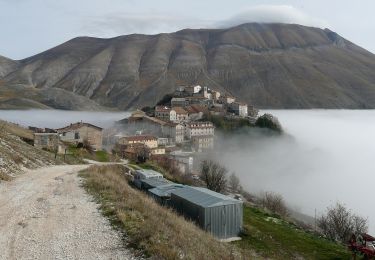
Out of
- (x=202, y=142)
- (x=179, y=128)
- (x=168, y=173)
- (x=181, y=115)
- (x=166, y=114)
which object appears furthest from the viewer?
(x=181, y=115)

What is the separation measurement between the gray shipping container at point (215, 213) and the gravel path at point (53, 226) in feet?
23.0

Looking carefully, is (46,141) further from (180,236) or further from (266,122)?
(266,122)

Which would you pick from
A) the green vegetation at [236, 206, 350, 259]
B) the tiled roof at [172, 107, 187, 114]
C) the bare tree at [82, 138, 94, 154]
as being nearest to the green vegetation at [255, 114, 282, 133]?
the tiled roof at [172, 107, 187, 114]

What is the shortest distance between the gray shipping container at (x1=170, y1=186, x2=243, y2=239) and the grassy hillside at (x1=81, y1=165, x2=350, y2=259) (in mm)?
1124

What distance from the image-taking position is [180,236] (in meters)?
16.2

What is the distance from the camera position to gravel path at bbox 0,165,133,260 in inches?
583

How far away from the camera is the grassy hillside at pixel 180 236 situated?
1485cm

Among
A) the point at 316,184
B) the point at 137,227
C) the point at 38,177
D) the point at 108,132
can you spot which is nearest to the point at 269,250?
the point at 137,227

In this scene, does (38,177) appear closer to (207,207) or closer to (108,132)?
(207,207)

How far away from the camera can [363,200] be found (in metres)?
112

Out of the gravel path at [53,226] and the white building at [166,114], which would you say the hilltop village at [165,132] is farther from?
the gravel path at [53,226]

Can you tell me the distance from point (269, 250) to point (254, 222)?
29.6 feet

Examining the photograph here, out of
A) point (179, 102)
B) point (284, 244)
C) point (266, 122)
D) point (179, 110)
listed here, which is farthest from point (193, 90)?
point (284, 244)

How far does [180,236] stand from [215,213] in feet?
33.9
